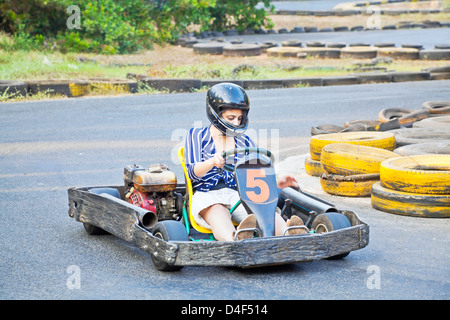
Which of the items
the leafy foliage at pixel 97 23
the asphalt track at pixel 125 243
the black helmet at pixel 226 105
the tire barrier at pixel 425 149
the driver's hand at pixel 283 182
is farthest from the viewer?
the leafy foliage at pixel 97 23

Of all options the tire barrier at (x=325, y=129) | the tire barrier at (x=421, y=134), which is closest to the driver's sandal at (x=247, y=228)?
the tire barrier at (x=421, y=134)

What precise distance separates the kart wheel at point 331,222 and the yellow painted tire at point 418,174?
4.02 feet

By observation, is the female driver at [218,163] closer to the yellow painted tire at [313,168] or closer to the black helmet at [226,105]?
the black helmet at [226,105]

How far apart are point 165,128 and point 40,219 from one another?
4180mm

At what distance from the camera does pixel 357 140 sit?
22.4 feet

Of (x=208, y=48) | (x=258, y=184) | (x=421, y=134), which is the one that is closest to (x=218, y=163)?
(x=258, y=184)

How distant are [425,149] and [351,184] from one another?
0.90 m

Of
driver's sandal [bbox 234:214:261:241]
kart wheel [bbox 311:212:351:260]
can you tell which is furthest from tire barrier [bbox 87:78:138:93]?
driver's sandal [bbox 234:214:261:241]

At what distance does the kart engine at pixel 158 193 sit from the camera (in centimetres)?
477

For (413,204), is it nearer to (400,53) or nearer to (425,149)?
(425,149)

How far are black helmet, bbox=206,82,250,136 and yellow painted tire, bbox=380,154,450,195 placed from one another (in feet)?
4.95
